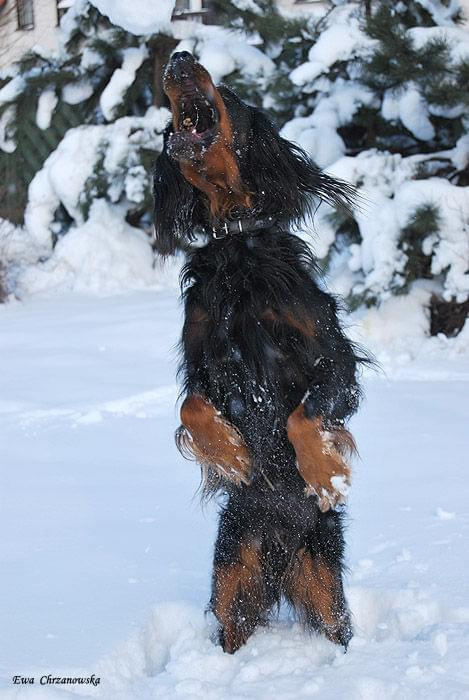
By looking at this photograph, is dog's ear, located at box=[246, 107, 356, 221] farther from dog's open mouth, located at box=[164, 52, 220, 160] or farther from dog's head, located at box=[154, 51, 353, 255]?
dog's open mouth, located at box=[164, 52, 220, 160]

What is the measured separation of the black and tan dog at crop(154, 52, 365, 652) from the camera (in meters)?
2.57

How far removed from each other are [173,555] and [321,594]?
80 cm

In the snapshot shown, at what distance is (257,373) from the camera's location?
2.61 meters

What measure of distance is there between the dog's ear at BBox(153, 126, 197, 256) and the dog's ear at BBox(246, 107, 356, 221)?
0.22 m

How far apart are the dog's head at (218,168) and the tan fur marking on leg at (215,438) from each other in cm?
61

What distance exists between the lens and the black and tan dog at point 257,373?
257cm

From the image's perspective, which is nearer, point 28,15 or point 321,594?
point 321,594

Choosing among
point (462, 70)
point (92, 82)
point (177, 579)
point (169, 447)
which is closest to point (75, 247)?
point (92, 82)

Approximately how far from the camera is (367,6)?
768cm

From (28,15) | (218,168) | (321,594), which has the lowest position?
(28,15)

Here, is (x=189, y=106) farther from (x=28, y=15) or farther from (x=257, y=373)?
(x=28, y=15)

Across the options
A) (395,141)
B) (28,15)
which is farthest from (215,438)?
(28,15)

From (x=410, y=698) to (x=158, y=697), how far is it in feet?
2.19

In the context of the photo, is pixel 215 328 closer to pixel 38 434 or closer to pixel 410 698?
pixel 410 698
